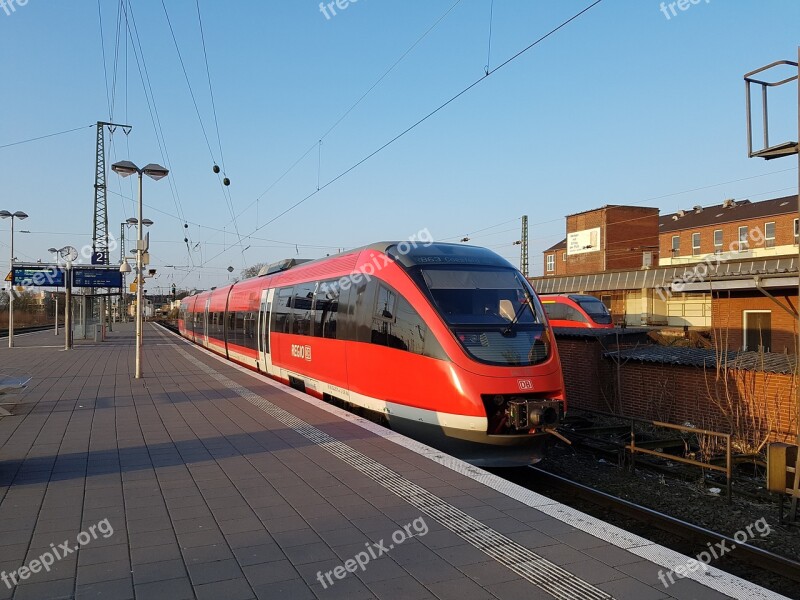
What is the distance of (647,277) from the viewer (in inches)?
1145

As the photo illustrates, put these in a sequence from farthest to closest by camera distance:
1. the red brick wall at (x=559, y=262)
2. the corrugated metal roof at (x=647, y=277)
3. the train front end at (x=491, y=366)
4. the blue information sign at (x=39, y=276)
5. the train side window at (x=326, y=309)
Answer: the red brick wall at (x=559, y=262), the blue information sign at (x=39, y=276), the corrugated metal roof at (x=647, y=277), the train side window at (x=326, y=309), the train front end at (x=491, y=366)

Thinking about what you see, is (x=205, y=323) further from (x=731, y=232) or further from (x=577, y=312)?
(x=731, y=232)

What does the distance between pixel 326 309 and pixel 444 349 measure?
4129mm

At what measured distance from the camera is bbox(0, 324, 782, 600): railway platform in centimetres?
375

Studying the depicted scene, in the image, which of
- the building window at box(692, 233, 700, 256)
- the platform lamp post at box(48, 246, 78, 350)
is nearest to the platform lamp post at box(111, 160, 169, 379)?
the platform lamp post at box(48, 246, 78, 350)

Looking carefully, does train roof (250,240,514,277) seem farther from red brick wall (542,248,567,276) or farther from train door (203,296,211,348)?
red brick wall (542,248,567,276)

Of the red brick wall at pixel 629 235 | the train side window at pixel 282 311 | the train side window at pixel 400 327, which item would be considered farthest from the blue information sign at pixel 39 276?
the red brick wall at pixel 629 235

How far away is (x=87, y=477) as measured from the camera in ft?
20.3

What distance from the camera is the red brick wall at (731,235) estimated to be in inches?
1682

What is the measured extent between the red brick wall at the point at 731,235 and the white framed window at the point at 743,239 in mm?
257

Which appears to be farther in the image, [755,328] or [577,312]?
[577,312]

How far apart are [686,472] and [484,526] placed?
5.96 m

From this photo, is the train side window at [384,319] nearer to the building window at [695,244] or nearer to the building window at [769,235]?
the building window at [769,235]

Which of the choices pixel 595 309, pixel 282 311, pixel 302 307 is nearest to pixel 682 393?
pixel 302 307
